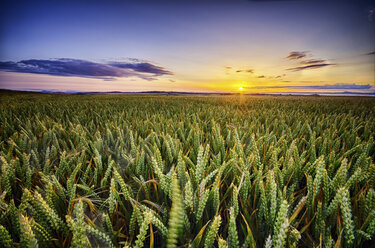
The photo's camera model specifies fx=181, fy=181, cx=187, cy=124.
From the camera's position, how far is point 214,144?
5.25 ft

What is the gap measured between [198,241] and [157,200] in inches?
14.8

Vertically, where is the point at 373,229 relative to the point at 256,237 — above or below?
above

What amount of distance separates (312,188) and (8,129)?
304cm

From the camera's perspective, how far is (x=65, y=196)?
2.98 feet

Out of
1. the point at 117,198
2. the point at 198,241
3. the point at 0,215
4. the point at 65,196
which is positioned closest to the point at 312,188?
the point at 198,241

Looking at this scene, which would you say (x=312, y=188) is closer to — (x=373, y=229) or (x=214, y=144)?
(x=373, y=229)

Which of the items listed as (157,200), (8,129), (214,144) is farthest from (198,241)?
(8,129)

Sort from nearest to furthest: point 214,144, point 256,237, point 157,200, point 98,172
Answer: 1. point 256,237
2. point 157,200
3. point 98,172
4. point 214,144

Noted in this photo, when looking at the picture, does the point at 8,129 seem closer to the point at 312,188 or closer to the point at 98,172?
the point at 98,172

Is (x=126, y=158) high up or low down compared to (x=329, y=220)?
up

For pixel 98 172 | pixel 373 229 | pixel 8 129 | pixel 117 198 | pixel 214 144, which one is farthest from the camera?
pixel 8 129

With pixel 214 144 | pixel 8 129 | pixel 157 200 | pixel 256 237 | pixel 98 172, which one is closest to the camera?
pixel 256 237

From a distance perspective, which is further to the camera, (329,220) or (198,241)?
(329,220)

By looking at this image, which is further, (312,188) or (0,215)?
(312,188)
